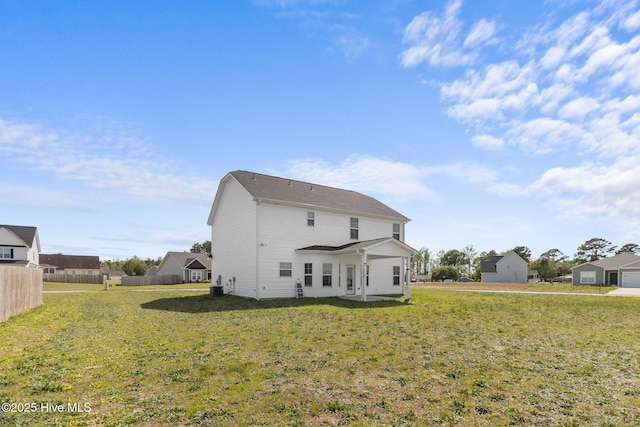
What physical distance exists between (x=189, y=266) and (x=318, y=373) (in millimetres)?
50418

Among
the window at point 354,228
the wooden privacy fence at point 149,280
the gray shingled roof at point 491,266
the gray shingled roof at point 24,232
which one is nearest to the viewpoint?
the window at point 354,228

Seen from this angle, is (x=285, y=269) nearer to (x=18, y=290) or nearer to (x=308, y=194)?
(x=308, y=194)

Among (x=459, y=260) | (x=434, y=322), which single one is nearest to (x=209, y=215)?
(x=434, y=322)

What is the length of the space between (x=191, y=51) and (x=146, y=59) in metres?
1.74

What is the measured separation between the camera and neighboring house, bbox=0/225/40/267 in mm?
43844

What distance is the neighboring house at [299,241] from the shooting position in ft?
66.2

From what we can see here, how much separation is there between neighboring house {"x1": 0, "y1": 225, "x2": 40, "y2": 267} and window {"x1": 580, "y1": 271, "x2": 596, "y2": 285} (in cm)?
7248

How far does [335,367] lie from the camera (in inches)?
265

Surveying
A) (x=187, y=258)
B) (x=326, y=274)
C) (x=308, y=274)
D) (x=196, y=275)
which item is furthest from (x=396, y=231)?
(x=187, y=258)

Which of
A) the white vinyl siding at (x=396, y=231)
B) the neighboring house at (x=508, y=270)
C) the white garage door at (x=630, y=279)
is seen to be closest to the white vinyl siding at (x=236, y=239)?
the white vinyl siding at (x=396, y=231)

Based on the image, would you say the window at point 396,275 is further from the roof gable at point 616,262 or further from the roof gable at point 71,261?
the roof gable at point 71,261

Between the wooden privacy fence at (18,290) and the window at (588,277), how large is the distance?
59093 millimetres

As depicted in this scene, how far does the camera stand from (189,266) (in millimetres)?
52719

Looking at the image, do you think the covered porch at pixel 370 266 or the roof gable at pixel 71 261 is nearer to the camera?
the covered porch at pixel 370 266
